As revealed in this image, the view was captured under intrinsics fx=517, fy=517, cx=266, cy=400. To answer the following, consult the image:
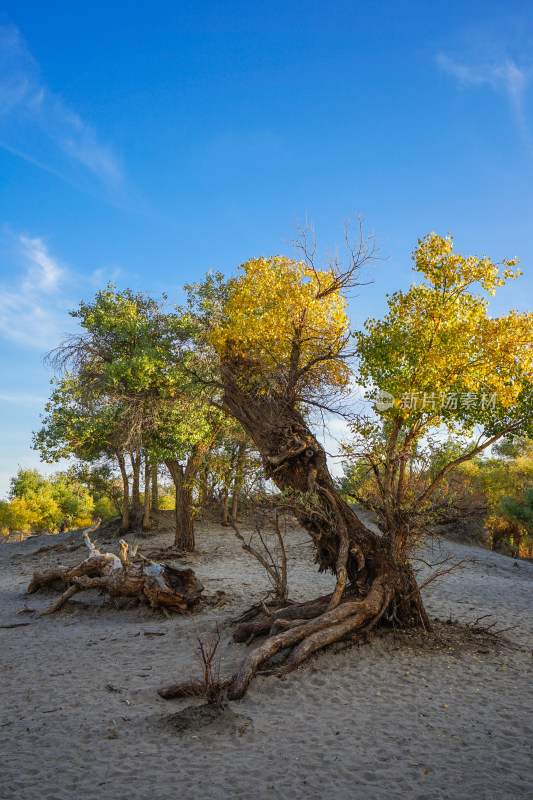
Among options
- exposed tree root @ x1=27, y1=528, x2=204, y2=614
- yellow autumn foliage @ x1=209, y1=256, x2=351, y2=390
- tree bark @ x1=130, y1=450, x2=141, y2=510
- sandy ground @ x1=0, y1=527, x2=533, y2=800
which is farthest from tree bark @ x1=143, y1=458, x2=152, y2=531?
yellow autumn foliage @ x1=209, y1=256, x2=351, y2=390

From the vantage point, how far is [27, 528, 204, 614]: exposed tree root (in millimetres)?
11938

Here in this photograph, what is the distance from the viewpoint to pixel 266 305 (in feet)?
A: 36.6

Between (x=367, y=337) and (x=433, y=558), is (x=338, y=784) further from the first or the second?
(x=433, y=558)

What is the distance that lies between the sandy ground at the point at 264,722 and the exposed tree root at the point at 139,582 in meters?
0.59

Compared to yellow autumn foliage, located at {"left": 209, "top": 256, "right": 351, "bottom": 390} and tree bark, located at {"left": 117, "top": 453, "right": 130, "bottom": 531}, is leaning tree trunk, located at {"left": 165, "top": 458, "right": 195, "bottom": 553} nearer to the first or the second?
tree bark, located at {"left": 117, "top": 453, "right": 130, "bottom": 531}

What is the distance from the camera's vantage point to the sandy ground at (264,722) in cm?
491

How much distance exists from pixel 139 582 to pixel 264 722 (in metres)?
6.67

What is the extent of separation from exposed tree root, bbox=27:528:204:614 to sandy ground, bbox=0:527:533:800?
59 centimetres

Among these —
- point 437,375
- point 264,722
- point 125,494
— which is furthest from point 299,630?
point 125,494

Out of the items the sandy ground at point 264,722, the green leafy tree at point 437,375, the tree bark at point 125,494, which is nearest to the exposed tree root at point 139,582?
the sandy ground at point 264,722

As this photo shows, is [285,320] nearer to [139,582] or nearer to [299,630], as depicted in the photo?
[299,630]

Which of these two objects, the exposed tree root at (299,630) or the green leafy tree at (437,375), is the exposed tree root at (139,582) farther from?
the green leafy tree at (437,375)

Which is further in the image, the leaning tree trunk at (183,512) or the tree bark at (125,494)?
the tree bark at (125,494)

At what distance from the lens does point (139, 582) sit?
1232cm
